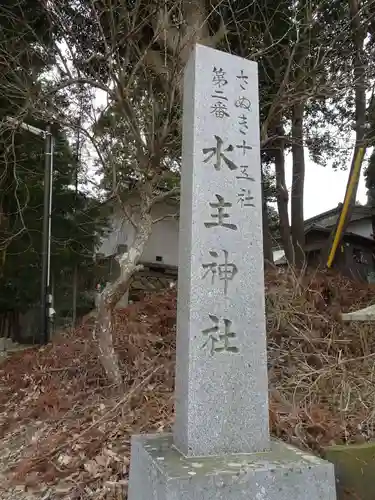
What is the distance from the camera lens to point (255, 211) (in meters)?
3.02

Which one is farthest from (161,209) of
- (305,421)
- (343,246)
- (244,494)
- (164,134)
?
(244,494)

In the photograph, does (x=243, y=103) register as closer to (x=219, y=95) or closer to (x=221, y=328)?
(x=219, y=95)

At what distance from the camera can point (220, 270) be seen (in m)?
2.86

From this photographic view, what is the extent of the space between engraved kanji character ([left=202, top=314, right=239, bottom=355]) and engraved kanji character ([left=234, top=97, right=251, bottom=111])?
1462 mm

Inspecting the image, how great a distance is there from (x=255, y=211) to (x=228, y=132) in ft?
1.87

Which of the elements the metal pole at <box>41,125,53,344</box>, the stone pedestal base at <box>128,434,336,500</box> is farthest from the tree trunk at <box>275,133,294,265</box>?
the stone pedestal base at <box>128,434,336,500</box>

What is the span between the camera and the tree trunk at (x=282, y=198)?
10384mm

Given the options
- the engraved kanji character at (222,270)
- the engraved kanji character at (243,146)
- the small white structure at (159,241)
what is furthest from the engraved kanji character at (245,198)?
the small white structure at (159,241)

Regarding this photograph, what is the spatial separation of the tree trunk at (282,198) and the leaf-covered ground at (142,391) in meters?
2.20

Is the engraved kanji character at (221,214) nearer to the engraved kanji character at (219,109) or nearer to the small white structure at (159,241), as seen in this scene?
the engraved kanji character at (219,109)

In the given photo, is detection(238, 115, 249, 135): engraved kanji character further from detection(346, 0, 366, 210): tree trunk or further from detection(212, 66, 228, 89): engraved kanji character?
detection(346, 0, 366, 210): tree trunk

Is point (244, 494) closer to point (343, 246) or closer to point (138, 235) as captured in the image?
point (138, 235)

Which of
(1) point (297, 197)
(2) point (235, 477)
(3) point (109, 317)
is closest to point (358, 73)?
(1) point (297, 197)

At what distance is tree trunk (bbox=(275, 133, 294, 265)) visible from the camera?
34.1 feet
